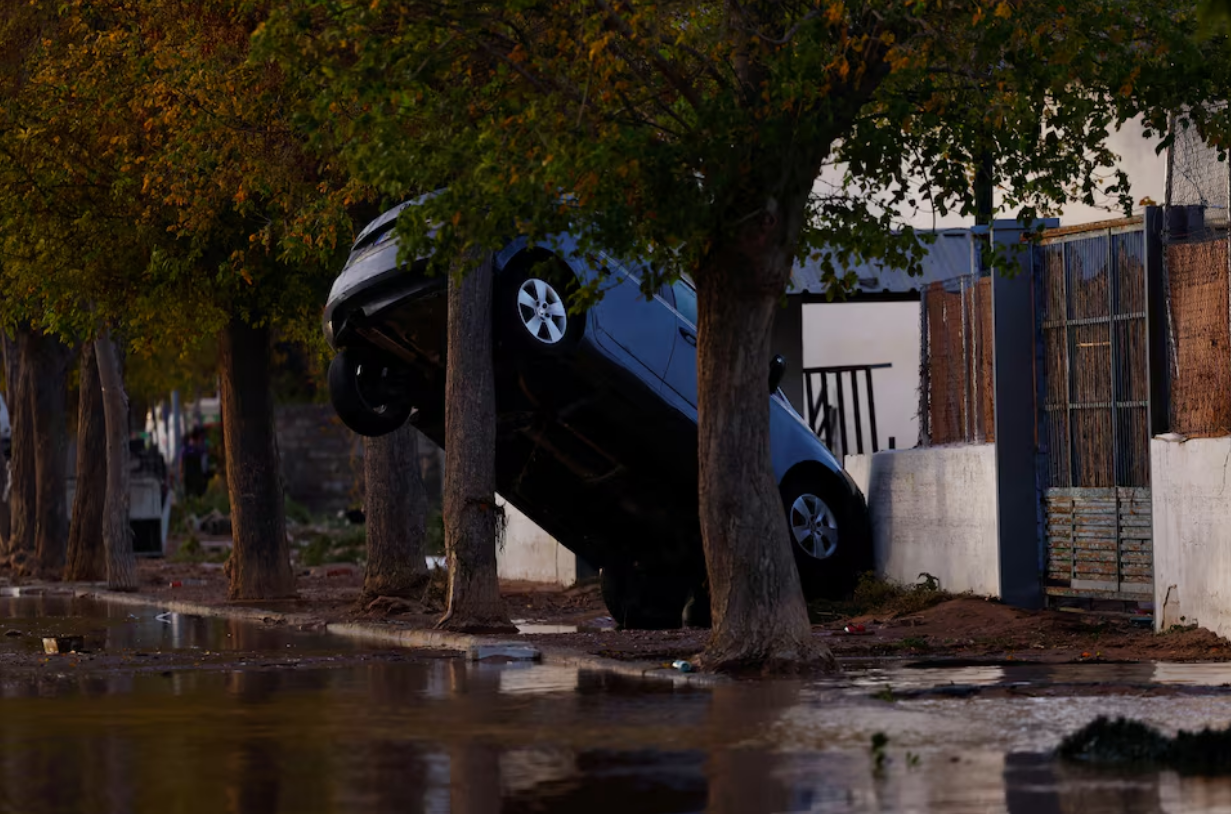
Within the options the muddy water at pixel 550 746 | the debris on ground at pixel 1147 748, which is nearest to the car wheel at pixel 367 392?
the muddy water at pixel 550 746

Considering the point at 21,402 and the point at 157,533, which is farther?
the point at 157,533

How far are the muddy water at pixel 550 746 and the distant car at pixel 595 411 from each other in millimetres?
3912

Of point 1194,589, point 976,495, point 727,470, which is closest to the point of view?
point 727,470

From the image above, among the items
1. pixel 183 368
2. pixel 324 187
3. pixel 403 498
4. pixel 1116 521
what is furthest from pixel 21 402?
pixel 1116 521

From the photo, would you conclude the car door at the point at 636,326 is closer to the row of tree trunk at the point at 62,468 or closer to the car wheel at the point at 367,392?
the car wheel at the point at 367,392

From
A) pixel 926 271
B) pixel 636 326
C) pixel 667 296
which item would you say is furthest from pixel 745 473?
pixel 926 271

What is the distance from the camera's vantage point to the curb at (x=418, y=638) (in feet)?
46.5

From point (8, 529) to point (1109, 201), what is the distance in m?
24.0

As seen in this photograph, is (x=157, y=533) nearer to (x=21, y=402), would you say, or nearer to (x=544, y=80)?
(x=21, y=402)

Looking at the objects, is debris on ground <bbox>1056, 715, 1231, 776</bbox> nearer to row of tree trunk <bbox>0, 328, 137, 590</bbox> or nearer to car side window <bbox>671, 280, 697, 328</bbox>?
car side window <bbox>671, 280, 697, 328</bbox>

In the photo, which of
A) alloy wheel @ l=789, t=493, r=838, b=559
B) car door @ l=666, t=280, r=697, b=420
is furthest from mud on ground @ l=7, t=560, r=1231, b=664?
car door @ l=666, t=280, r=697, b=420

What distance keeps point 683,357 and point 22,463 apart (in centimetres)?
2019

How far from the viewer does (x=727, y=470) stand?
46.9ft

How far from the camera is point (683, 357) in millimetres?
18703
